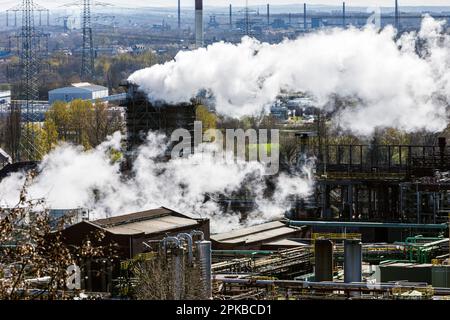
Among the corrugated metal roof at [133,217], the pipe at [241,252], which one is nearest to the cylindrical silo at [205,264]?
the corrugated metal roof at [133,217]

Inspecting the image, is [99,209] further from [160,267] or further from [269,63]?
[160,267]

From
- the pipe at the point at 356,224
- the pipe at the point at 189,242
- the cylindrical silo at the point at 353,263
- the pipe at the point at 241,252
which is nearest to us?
the pipe at the point at 189,242

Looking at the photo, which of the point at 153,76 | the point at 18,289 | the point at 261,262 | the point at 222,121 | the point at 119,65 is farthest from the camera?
the point at 119,65

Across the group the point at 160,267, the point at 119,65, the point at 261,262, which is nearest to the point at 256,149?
the point at 261,262

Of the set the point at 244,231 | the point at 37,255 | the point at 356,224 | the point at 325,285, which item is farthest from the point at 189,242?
the point at 356,224

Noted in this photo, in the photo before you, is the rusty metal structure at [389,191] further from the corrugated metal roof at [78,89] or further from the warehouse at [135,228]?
the corrugated metal roof at [78,89]

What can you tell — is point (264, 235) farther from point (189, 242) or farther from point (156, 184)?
point (189, 242)
